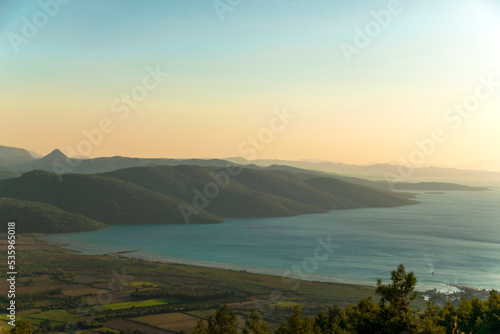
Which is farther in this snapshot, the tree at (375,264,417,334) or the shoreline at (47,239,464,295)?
the shoreline at (47,239,464,295)

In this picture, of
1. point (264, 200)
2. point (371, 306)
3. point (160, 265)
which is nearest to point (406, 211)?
point (264, 200)

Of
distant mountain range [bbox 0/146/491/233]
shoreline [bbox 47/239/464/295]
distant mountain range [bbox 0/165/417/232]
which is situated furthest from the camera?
distant mountain range [bbox 0/165/417/232]

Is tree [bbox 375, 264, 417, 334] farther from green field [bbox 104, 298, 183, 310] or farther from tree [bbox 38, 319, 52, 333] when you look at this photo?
green field [bbox 104, 298, 183, 310]

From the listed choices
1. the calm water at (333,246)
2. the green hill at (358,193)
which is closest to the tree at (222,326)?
the calm water at (333,246)

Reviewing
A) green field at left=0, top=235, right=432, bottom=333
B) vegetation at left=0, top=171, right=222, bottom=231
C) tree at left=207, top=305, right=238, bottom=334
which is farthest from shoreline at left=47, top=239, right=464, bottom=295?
vegetation at left=0, top=171, right=222, bottom=231

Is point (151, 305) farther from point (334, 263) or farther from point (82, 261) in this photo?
point (334, 263)
